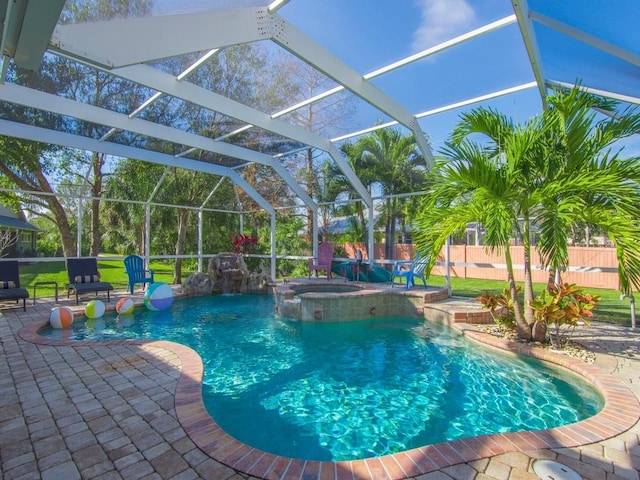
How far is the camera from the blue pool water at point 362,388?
133 inches

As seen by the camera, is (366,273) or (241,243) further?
(241,243)

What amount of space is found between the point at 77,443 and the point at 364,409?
A: 2711mm

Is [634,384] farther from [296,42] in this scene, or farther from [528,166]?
[296,42]

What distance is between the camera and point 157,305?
862 cm

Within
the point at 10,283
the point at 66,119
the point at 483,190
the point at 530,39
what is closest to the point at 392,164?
the point at 530,39

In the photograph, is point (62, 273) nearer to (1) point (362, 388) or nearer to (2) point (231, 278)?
(2) point (231, 278)

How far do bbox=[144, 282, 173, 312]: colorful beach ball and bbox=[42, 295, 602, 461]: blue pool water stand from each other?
133cm

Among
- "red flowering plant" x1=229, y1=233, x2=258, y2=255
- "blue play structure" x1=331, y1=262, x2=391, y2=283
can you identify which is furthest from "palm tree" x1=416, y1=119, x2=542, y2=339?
"red flowering plant" x1=229, y1=233, x2=258, y2=255

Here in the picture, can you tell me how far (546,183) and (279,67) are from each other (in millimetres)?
4977

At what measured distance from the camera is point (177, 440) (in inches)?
107

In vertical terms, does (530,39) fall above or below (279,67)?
below

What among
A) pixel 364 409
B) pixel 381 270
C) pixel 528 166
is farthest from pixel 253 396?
pixel 381 270

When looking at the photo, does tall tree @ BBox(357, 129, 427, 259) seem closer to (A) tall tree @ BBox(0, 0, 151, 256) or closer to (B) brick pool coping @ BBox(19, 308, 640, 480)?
(A) tall tree @ BBox(0, 0, 151, 256)

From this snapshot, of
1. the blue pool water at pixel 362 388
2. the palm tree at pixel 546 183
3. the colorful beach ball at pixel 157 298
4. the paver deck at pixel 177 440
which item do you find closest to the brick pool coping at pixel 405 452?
the paver deck at pixel 177 440
